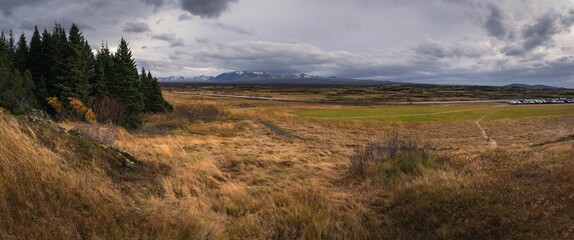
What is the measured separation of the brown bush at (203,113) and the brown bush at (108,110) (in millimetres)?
15403

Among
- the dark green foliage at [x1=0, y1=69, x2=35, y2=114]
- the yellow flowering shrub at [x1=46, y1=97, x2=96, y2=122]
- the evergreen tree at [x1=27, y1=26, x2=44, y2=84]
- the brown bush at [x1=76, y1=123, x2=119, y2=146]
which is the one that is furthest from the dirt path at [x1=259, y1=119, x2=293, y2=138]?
the brown bush at [x1=76, y1=123, x2=119, y2=146]

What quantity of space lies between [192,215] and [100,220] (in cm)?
176

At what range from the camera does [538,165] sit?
33.4ft

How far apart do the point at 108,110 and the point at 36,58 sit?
15439 millimetres

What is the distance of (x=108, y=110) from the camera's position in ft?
118

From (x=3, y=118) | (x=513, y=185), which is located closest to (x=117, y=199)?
(x=3, y=118)

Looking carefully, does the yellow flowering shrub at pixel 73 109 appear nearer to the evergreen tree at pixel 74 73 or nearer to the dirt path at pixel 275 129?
the evergreen tree at pixel 74 73

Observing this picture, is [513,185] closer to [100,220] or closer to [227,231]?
[227,231]

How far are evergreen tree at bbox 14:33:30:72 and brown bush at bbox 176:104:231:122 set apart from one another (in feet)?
A: 65.8

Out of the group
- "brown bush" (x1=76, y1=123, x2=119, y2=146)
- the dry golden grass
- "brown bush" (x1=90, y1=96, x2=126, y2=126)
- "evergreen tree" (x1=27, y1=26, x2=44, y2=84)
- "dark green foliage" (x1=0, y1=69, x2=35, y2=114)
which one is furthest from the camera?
"evergreen tree" (x1=27, y1=26, x2=44, y2=84)

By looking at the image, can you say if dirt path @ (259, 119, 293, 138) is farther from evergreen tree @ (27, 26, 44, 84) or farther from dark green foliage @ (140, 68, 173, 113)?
evergreen tree @ (27, 26, 44, 84)

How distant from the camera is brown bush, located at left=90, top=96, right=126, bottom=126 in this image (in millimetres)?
35531

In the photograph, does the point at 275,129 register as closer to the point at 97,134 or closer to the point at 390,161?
the point at 97,134

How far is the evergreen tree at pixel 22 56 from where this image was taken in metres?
45.5
